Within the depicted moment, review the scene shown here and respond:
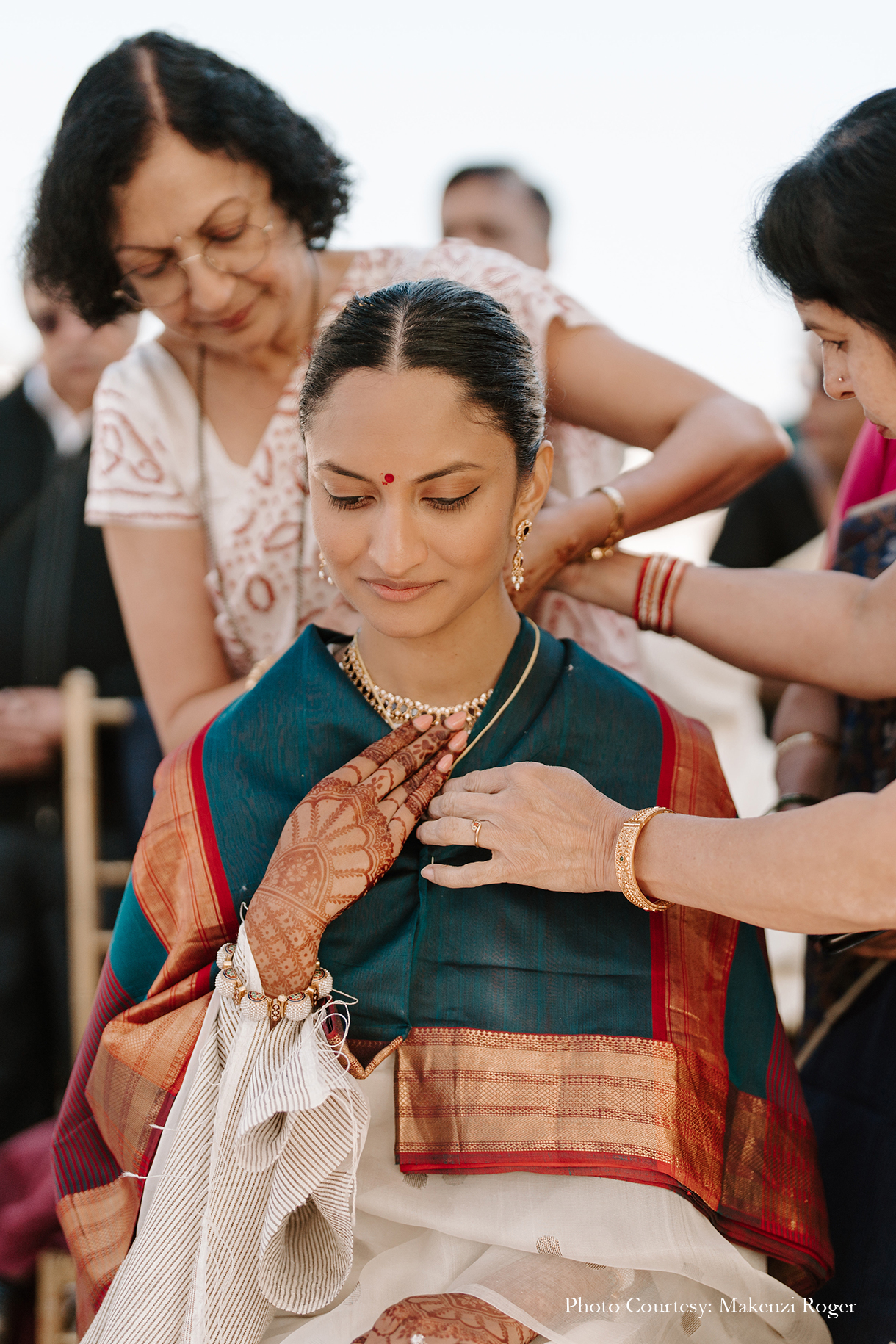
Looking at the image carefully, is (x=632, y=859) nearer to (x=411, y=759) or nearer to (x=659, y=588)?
(x=411, y=759)

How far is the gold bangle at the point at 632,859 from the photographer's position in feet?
4.59

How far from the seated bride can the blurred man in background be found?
237 cm

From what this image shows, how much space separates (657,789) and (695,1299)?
0.61 metres

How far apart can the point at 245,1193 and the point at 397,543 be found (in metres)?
0.77

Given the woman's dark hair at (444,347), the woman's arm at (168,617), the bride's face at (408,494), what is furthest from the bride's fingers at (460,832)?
the woman's arm at (168,617)

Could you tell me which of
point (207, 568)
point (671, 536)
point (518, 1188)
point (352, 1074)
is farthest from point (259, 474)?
point (671, 536)

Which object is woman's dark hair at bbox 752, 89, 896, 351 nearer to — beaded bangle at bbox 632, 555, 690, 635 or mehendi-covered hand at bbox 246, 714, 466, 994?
beaded bangle at bbox 632, 555, 690, 635

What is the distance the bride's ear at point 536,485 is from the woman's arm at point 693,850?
352 millimetres

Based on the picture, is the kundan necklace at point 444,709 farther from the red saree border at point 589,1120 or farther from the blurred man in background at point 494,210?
the blurred man in background at point 494,210

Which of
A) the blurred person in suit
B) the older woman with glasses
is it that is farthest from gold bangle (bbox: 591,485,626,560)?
the blurred person in suit

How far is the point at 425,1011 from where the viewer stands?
58.0 inches

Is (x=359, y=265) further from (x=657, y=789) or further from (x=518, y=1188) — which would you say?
(x=518, y=1188)

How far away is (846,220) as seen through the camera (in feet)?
4.46

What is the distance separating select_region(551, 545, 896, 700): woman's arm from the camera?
5.54 feet
